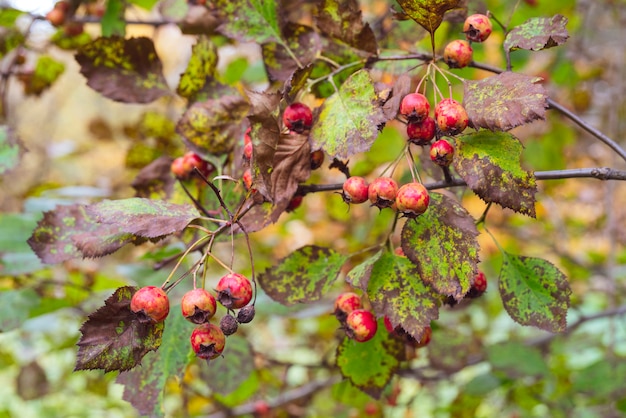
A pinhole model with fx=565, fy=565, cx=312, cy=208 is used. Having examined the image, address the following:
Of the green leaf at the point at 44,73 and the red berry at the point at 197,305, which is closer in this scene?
the red berry at the point at 197,305

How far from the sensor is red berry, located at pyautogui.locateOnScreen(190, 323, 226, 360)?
62 cm

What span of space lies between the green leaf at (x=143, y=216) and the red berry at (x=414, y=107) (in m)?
0.28

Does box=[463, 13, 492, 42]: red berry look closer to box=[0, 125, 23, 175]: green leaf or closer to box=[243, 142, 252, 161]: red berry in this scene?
box=[243, 142, 252, 161]: red berry

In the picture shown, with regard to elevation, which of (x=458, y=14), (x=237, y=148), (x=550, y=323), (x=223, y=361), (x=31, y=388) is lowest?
(x=31, y=388)

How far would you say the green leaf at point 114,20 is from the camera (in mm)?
1258

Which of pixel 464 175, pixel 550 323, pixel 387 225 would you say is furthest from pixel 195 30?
pixel 387 225

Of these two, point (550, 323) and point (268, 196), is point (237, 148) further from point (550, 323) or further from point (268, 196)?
point (550, 323)

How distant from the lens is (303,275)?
0.83 metres

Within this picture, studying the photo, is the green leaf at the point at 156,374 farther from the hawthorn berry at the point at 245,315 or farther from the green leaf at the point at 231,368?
the green leaf at the point at 231,368

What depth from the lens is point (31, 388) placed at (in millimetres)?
1792

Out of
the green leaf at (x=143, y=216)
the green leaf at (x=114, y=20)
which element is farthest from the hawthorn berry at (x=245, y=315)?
the green leaf at (x=114, y=20)

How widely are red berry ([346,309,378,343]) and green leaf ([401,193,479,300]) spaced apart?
0.14m

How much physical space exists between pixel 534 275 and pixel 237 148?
470 millimetres

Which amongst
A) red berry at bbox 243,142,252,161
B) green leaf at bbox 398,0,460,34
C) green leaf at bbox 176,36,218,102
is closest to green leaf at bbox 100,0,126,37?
green leaf at bbox 176,36,218,102
